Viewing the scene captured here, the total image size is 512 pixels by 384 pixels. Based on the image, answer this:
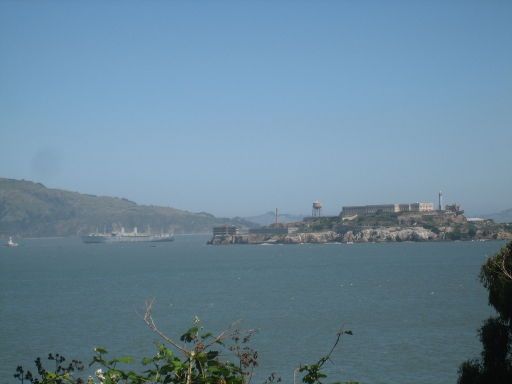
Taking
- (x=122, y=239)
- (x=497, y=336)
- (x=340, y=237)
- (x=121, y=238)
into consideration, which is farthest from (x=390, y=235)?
(x=497, y=336)

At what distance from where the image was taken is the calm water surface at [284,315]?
2019 centimetres

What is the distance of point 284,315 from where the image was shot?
30.1 m

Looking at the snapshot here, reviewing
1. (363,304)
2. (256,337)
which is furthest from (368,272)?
(256,337)

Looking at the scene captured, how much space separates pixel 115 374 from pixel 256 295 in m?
35.8

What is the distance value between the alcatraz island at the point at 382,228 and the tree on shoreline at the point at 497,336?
115 meters

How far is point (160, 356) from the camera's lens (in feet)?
13.8

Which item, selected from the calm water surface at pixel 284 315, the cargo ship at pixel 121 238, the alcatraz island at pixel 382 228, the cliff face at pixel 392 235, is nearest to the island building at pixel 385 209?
the alcatraz island at pixel 382 228

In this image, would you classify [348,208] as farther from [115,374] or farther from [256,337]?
[115,374]

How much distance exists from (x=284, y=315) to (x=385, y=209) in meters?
122

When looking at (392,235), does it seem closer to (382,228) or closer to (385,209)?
(382,228)

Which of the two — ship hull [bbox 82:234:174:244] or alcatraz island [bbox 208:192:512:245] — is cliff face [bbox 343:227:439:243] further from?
ship hull [bbox 82:234:174:244]

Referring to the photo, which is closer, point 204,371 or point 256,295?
point 204,371

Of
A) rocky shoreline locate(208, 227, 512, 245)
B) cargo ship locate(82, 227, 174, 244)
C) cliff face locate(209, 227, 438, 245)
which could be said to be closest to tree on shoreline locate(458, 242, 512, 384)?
rocky shoreline locate(208, 227, 512, 245)

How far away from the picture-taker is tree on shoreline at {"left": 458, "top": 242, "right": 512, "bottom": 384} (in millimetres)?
9828
